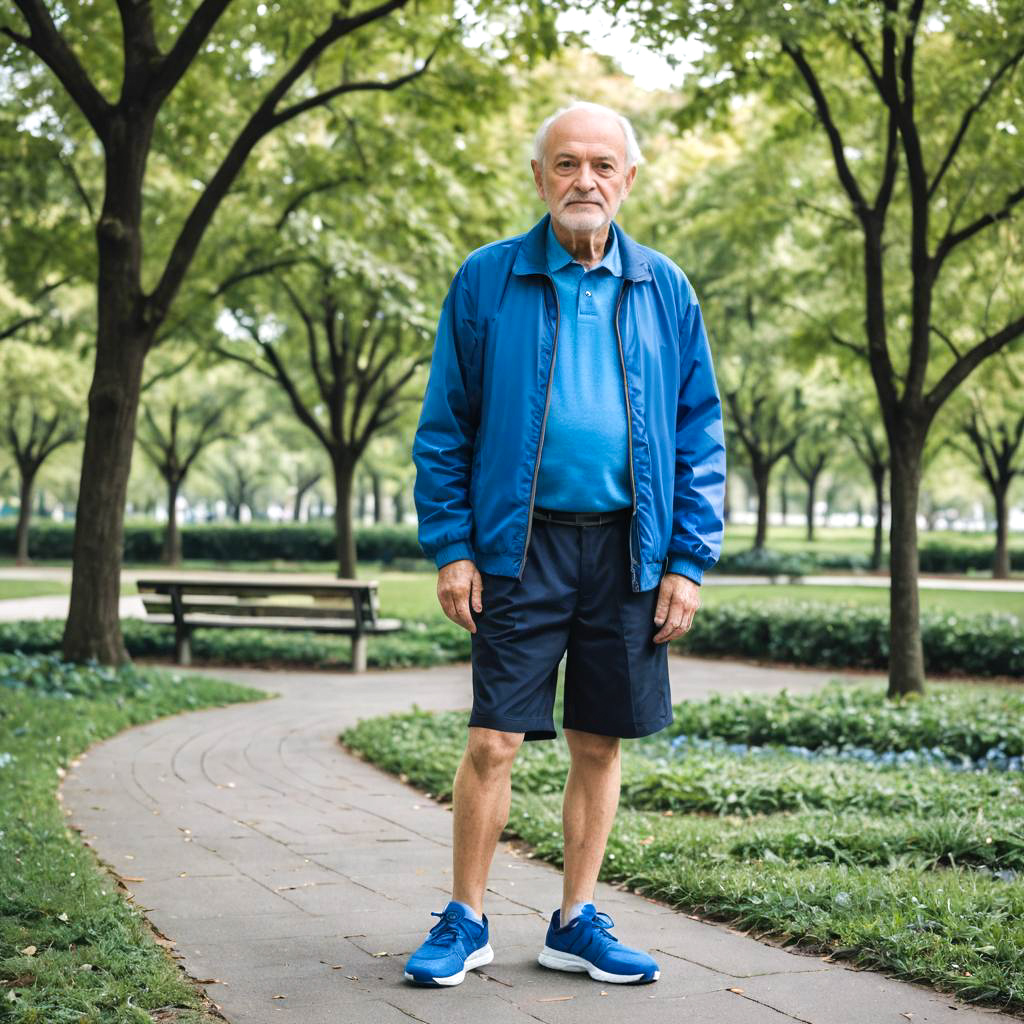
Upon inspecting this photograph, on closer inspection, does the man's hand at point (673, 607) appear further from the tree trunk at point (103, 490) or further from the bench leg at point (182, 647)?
the bench leg at point (182, 647)

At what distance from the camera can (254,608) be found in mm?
12336

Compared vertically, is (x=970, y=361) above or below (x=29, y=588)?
above

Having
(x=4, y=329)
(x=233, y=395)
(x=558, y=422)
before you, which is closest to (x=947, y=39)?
(x=558, y=422)

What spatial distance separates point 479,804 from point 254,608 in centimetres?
934

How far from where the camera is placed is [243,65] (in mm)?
12680

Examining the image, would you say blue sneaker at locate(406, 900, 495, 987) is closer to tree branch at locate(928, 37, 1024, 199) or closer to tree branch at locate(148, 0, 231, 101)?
tree branch at locate(148, 0, 231, 101)

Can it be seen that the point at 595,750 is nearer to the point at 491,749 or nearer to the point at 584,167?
the point at 491,749

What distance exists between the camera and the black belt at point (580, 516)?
10.9 ft

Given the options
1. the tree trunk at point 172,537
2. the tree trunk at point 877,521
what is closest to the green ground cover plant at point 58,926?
the tree trunk at point 172,537

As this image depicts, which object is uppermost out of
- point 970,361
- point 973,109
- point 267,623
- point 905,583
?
point 973,109

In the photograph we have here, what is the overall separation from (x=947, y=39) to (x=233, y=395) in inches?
1139

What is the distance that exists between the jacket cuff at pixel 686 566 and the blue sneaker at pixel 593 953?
2.98 feet

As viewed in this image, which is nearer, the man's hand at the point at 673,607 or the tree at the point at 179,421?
the man's hand at the point at 673,607

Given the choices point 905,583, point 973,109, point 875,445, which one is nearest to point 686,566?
point 905,583
